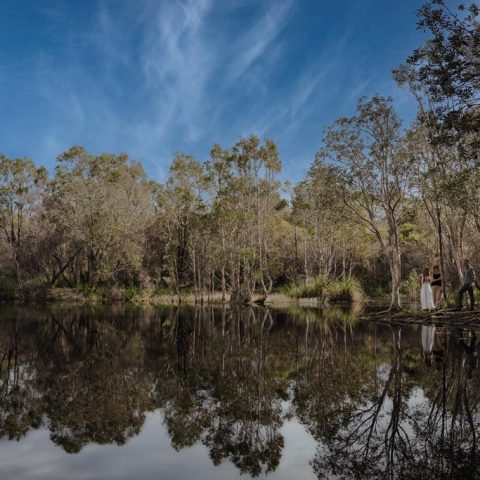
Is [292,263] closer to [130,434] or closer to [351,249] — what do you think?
[351,249]

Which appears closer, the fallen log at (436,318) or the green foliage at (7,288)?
the fallen log at (436,318)

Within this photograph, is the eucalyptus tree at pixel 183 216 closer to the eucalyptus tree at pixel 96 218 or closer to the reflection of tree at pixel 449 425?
the eucalyptus tree at pixel 96 218

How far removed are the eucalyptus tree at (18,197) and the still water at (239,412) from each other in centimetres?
3897

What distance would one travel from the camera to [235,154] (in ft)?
129

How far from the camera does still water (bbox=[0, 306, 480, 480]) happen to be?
4.67 meters

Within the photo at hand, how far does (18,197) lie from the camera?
4641cm

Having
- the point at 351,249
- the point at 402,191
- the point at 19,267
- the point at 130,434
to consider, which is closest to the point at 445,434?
the point at 130,434

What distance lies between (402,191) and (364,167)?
240 centimetres

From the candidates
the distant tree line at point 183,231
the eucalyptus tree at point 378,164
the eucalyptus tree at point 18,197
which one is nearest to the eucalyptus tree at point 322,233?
the distant tree line at point 183,231

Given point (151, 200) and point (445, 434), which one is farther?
point (151, 200)

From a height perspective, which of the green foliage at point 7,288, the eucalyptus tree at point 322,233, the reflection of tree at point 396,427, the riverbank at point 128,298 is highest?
the eucalyptus tree at point 322,233

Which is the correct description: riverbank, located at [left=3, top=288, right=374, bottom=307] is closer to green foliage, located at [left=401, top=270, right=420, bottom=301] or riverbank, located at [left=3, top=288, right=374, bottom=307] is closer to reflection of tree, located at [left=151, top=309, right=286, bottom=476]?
green foliage, located at [left=401, top=270, right=420, bottom=301]

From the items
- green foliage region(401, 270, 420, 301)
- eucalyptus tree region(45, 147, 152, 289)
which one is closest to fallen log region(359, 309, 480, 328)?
green foliage region(401, 270, 420, 301)

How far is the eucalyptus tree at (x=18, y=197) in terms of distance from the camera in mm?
45531
